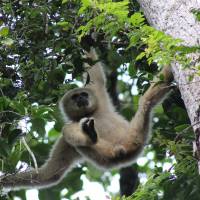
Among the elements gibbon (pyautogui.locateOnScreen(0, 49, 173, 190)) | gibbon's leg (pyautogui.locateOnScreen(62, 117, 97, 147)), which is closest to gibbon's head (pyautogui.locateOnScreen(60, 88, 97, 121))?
gibbon (pyautogui.locateOnScreen(0, 49, 173, 190))

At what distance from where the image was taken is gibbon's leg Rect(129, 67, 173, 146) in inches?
228

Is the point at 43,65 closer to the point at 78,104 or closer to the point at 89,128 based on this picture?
the point at 89,128

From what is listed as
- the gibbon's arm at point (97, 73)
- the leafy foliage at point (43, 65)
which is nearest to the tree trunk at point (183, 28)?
the leafy foliage at point (43, 65)

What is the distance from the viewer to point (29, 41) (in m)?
6.07

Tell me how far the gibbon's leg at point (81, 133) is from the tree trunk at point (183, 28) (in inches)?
95.7

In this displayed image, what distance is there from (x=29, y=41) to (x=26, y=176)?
2.07m

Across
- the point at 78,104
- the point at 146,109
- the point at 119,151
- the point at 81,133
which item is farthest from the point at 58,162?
the point at 146,109

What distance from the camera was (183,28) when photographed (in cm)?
383

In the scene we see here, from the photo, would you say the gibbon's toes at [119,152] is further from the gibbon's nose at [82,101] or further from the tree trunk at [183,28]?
the tree trunk at [183,28]

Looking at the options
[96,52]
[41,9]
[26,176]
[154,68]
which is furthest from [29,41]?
[26,176]

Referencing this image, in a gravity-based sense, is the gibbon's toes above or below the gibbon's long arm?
below

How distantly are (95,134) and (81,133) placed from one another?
0.19 meters

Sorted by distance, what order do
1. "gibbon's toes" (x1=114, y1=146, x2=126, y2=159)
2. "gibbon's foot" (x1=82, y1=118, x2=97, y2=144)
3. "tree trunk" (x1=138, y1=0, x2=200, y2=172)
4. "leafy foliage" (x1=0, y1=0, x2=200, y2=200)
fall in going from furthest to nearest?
"gibbon's toes" (x1=114, y1=146, x2=126, y2=159), "gibbon's foot" (x1=82, y1=118, x2=97, y2=144), "leafy foliage" (x1=0, y1=0, x2=200, y2=200), "tree trunk" (x1=138, y1=0, x2=200, y2=172)

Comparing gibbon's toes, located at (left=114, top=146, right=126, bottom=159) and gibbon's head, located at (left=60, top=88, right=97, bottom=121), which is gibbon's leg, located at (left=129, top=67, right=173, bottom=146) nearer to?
gibbon's toes, located at (left=114, top=146, right=126, bottom=159)
